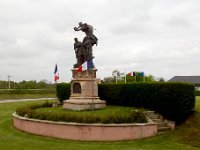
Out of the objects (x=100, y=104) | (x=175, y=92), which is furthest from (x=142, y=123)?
(x=100, y=104)

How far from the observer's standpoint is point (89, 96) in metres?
21.4

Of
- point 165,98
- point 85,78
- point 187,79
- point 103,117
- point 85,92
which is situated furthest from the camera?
point 187,79

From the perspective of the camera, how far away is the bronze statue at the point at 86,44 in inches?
879

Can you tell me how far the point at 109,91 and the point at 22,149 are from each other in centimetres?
925

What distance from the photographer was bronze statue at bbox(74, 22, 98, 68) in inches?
879

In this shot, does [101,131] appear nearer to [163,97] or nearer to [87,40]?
[163,97]

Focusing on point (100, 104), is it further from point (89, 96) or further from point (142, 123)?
point (142, 123)

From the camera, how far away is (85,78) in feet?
70.7

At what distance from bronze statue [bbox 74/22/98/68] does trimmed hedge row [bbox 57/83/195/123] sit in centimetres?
285

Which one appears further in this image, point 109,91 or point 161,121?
point 109,91

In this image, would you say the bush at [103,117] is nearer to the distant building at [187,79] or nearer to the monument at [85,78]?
the monument at [85,78]

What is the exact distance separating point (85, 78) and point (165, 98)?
16.9ft

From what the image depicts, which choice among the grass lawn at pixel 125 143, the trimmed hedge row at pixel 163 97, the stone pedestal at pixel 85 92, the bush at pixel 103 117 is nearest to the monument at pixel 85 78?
the stone pedestal at pixel 85 92

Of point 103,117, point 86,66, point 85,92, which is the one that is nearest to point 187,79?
point 85,92
